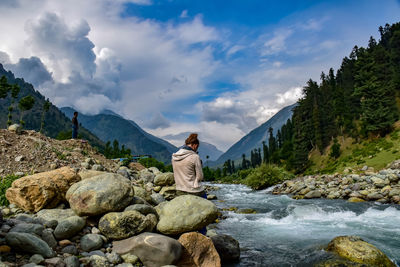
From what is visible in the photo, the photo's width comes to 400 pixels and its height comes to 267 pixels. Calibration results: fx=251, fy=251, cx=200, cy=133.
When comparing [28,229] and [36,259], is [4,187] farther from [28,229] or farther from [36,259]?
[36,259]

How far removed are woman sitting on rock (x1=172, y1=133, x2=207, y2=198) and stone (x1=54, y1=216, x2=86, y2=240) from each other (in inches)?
111

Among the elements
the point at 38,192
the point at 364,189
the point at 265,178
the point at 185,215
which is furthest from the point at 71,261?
the point at 265,178

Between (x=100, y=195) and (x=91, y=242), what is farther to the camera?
(x=100, y=195)

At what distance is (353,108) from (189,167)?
76.0 metres

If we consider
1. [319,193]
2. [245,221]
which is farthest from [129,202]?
[319,193]

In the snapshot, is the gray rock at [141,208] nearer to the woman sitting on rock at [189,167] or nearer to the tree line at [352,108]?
the woman sitting on rock at [189,167]

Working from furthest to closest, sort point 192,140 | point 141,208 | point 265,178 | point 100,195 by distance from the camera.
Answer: point 265,178, point 141,208, point 192,140, point 100,195

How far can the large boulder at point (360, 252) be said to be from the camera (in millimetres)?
7598

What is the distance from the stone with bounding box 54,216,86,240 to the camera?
6109 millimetres

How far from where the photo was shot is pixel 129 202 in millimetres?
7648

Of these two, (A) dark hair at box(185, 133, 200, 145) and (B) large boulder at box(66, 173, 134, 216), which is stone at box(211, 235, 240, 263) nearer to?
(B) large boulder at box(66, 173, 134, 216)

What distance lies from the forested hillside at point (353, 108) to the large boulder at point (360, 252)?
165 ft

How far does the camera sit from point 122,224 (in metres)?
6.61

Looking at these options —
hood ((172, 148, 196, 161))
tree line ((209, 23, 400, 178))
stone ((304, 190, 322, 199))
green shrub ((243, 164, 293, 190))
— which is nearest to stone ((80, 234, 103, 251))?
hood ((172, 148, 196, 161))
